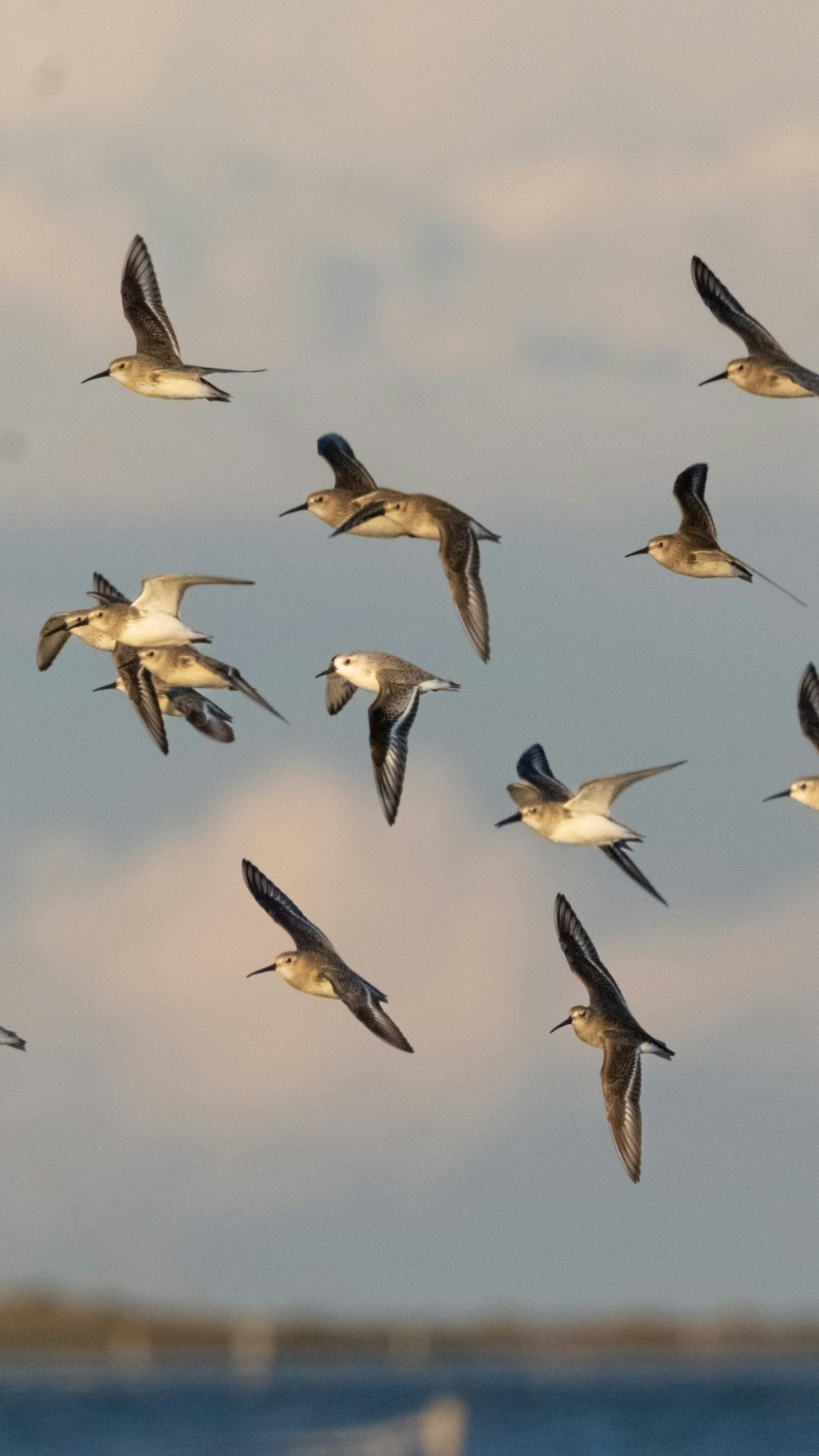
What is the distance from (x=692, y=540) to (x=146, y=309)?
25.5 feet

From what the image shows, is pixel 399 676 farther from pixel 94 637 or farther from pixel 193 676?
pixel 94 637

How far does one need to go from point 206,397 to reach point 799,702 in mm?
7822

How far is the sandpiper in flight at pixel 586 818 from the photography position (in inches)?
1212

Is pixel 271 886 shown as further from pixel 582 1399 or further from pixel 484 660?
pixel 582 1399

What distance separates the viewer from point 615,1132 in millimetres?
28594

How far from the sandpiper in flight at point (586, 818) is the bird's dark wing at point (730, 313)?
550 centimetres

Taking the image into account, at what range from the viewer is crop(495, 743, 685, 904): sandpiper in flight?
30.8 meters

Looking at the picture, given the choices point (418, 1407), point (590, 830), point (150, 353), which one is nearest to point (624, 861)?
point (590, 830)

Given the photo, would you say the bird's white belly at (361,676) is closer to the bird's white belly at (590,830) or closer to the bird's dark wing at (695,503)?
the bird's white belly at (590,830)

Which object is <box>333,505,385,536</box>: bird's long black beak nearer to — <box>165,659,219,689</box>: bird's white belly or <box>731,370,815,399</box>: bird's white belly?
<box>165,659,219,689</box>: bird's white belly

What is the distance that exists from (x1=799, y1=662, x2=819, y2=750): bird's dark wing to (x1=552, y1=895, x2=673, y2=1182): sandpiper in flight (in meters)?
3.52

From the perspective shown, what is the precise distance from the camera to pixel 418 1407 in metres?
133

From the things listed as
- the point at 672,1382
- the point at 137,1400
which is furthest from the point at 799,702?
the point at 672,1382

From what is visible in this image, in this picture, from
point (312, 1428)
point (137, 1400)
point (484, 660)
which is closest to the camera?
point (484, 660)
